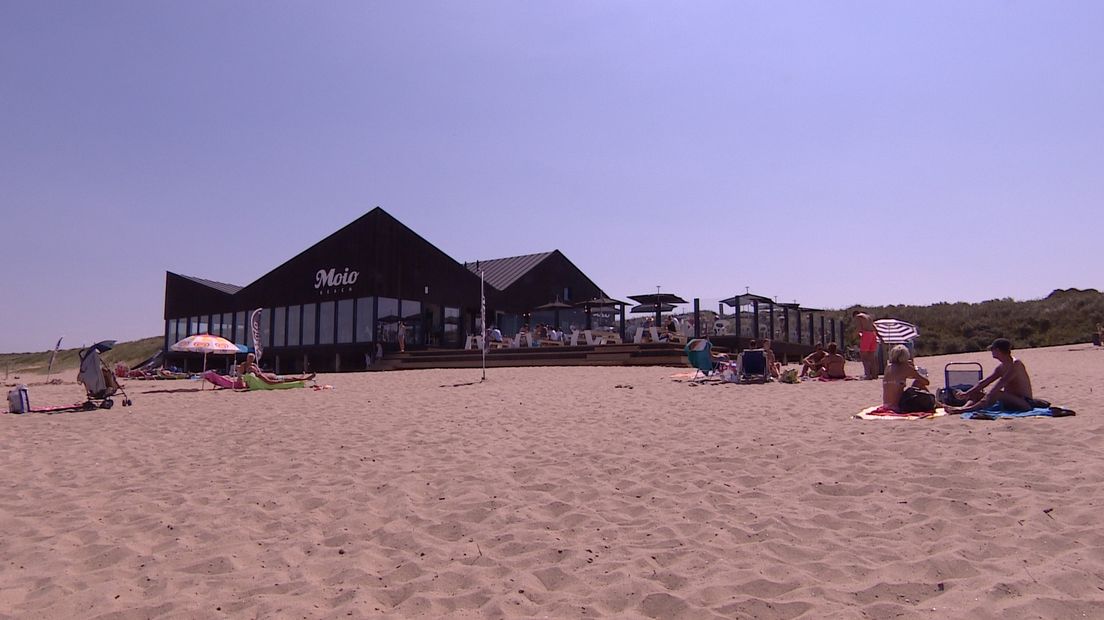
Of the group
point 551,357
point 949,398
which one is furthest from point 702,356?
point 551,357

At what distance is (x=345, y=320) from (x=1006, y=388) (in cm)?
2441

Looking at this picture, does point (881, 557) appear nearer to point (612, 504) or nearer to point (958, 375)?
point (612, 504)

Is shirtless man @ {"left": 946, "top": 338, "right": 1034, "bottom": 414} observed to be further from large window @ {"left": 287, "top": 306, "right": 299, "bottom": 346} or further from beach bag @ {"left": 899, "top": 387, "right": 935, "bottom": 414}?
large window @ {"left": 287, "top": 306, "right": 299, "bottom": 346}

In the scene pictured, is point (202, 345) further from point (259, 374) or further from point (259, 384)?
point (259, 384)

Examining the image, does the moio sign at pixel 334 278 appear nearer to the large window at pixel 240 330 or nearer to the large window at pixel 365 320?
the large window at pixel 365 320

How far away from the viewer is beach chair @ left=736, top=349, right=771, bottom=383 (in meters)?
12.0

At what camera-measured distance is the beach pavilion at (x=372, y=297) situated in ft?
87.0

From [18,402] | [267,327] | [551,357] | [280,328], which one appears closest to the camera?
[18,402]

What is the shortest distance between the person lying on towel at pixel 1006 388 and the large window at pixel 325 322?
81.8 feet

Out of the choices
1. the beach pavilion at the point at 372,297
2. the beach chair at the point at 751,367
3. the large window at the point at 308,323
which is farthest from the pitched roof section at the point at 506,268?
the beach chair at the point at 751,367

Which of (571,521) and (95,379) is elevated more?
(95,379)

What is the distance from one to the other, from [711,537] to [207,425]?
258 inches

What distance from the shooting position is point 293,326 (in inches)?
1164

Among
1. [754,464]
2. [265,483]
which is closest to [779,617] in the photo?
[754,464]
